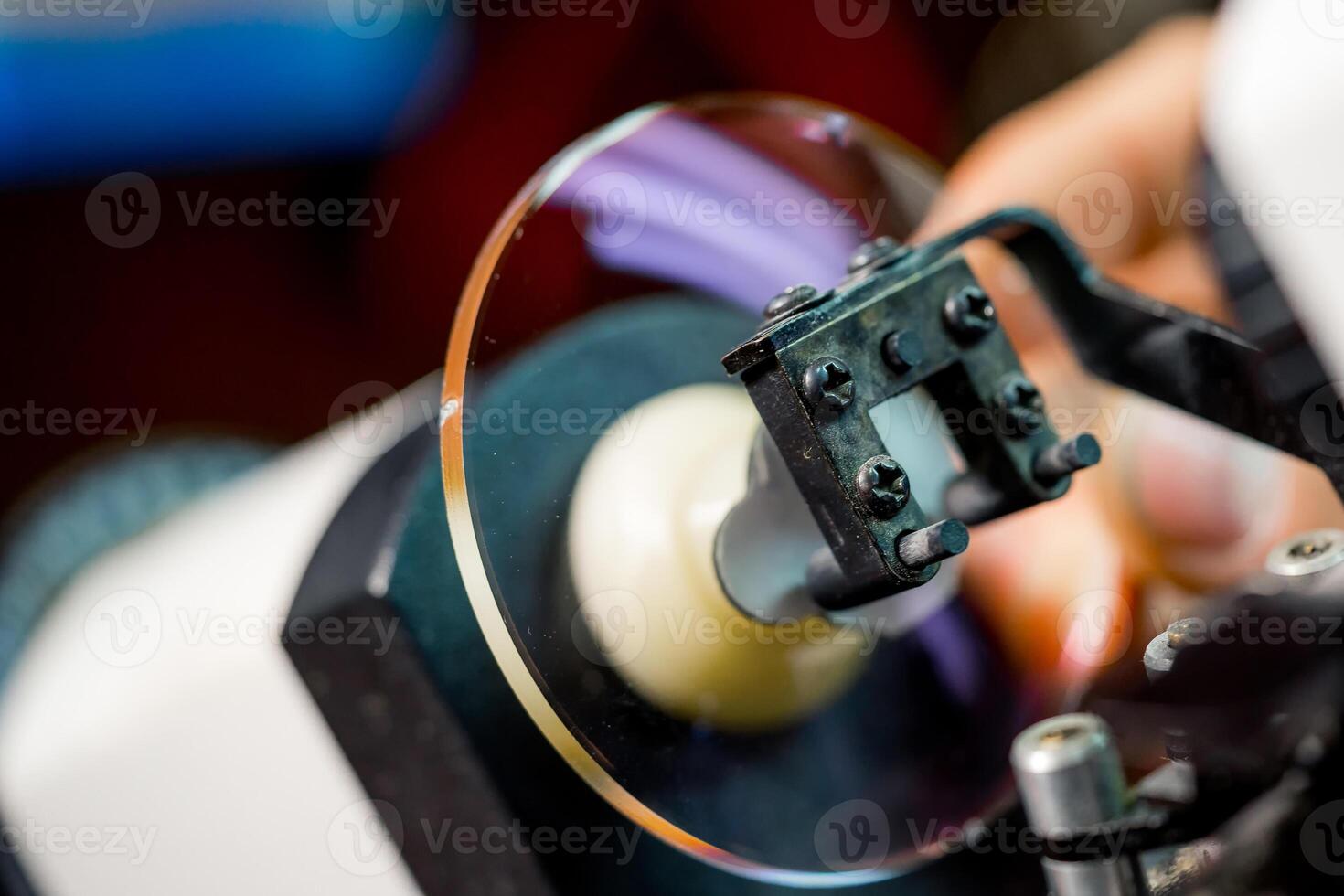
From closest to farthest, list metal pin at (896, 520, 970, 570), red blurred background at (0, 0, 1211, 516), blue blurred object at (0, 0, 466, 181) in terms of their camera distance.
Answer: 1. metal pin at (896, 520, 970, 570)
2. blue blurred object at (0, 0, 466, 181)
3. red blurred background at (0, 0, 1211, 516)

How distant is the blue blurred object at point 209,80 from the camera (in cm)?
138

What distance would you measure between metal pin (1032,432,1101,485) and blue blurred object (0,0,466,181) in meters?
1.37

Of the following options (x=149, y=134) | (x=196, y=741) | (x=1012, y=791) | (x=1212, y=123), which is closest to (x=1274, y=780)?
(x=1012, y=791)

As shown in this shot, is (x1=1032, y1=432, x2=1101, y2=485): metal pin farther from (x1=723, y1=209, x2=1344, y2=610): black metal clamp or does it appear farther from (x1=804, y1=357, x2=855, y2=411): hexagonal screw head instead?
(x1=804, y1=357, x2=855, y2=411): hexagonal screw head

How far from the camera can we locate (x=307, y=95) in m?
1.64

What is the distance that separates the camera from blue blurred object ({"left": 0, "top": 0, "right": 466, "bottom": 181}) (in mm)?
1376

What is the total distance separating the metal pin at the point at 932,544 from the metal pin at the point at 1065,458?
89 millimetres

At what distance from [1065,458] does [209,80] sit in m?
1.45

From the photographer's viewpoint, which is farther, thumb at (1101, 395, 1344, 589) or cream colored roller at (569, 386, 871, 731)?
thumb at (1101, 395, 1344, 589)

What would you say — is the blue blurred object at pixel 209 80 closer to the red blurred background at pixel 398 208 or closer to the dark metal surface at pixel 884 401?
the red blurred background at pixel 398 208

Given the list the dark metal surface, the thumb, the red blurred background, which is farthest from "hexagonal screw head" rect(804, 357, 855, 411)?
the red blurred background

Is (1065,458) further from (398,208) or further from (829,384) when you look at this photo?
(398,208)

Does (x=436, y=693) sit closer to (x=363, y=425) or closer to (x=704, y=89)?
(x=363, y=425)

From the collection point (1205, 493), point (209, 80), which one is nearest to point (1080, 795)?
point (1205, 493)
